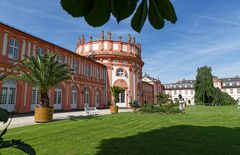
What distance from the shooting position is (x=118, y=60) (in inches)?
1431

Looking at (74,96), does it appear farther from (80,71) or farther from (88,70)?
(88,70)

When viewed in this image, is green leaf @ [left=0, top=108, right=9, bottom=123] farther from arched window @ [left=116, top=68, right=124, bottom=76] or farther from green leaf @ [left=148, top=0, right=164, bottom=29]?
arched window @ [left=116, top=68, right=124, bottom=76]

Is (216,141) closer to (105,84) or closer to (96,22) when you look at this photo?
(96,22)

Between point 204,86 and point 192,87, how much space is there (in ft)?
152

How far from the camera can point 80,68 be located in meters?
29.1

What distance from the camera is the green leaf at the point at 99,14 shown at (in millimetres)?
875

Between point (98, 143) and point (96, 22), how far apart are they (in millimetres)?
6130

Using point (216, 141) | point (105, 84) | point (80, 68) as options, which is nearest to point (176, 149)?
point (216, 141)

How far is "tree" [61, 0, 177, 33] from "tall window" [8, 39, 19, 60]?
1969cm

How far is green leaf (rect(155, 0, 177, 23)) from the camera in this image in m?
0.93

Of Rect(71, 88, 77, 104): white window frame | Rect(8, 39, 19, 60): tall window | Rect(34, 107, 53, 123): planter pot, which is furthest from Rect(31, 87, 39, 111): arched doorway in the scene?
Rect(34, 107, 53, 123): planter pot

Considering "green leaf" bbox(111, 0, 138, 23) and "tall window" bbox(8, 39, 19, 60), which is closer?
"green leaf" bbox(111, 0, 138, 23)

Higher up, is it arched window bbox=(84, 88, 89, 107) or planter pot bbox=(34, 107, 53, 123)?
arched window bbox=(84, 88, 89, 107)

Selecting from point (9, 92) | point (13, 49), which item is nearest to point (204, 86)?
point (13, 49)
